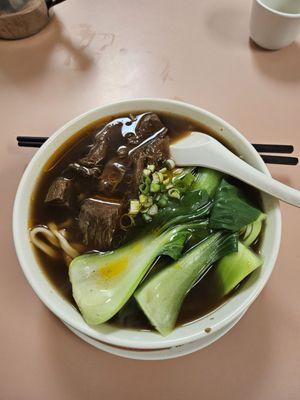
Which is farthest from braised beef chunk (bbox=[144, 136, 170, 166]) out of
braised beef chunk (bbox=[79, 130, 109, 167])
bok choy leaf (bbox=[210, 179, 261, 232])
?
bok choy leaf (bbox=[210, 179, 261, 232])

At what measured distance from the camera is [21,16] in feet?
5.60

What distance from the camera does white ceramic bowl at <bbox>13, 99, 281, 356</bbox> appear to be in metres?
0.95

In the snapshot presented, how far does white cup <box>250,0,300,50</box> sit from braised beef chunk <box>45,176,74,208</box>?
1107 millimetres

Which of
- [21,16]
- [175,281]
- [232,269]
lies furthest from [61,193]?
[21,16]

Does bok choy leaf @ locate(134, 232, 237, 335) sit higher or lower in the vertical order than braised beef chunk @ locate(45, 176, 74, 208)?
lower

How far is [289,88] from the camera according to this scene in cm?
163

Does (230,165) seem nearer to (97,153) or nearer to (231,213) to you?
(231,213)

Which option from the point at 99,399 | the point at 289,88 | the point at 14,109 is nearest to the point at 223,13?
the point at 289,88

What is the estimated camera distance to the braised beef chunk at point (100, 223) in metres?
1.13

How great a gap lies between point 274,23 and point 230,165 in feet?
2.75

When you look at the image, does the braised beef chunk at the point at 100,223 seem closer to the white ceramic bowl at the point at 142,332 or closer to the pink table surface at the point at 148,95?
the white ceramic bowl at the point at 142,332

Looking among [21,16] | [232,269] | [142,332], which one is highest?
[21,16]

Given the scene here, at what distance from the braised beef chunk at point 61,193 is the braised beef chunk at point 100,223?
0.06m

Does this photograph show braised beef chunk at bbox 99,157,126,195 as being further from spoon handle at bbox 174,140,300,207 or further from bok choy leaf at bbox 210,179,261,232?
bok choy leaf at bbox 210,179,261,232
